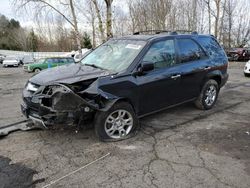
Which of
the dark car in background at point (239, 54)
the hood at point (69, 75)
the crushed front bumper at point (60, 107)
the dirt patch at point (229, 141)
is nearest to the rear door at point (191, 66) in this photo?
the dirt patch at point (229, 141)

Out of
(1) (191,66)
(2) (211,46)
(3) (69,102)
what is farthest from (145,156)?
(2) (211,46)

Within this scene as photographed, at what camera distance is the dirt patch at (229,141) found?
386 cm

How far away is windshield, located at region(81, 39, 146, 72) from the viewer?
4.53m

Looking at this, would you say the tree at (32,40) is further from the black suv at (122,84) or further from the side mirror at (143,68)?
the side mirror at (143,68)

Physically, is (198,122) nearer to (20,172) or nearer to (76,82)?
(76,82)

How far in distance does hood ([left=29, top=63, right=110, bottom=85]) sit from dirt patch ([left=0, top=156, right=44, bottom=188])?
134 cm

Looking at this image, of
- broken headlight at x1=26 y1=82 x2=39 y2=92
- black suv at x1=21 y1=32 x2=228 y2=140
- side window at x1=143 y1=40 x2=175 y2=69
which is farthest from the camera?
side window at x1=143 y1=40 x2=175 y2=69

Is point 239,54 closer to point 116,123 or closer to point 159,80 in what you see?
point 159,80

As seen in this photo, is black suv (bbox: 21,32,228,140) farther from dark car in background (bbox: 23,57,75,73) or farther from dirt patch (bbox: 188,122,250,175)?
dark car in background (bbox: 23,57,75,73)

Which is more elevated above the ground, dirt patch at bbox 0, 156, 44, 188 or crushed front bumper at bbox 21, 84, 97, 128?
crushed front bumper at bbox 21, 84, 97, 128

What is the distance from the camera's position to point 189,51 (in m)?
5.43

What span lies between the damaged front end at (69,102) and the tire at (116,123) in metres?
0.14

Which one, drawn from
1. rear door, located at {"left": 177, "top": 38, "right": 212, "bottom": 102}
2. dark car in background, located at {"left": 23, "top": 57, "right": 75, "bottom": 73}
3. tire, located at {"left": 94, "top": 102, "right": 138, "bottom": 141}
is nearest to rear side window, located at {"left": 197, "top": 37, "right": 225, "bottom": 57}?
rear door, located at {"left": 177, "top": 38, "right": 212, "bottom": 102}

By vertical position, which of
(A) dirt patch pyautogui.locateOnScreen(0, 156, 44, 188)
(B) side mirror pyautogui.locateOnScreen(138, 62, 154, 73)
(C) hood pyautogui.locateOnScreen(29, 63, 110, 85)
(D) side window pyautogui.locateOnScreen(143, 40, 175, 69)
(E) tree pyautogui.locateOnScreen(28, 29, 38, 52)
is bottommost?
(A) dirt patch pyautogui.locateOnScreen(0, 156, 44, 188)
